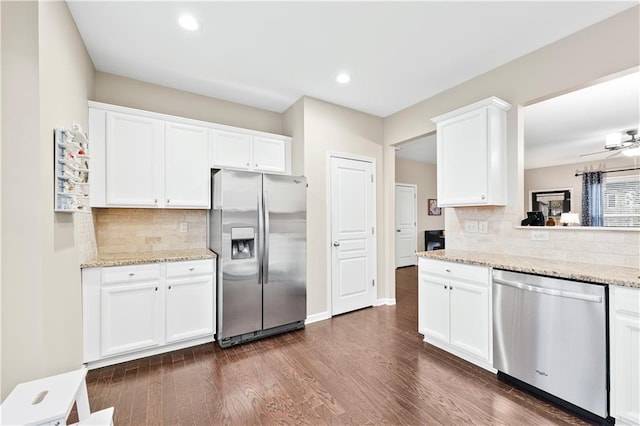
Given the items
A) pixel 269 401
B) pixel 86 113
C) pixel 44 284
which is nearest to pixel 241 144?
pixel 86 113

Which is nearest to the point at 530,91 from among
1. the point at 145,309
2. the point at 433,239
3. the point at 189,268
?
the point at 189,268

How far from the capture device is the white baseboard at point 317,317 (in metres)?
3.28

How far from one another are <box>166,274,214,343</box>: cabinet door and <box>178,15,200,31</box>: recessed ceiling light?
84.0 inches

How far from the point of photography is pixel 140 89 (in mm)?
2916

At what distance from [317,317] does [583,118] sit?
485 centimetres

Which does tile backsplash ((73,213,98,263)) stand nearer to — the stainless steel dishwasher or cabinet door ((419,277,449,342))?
cabinet door ((419,277,449,342))

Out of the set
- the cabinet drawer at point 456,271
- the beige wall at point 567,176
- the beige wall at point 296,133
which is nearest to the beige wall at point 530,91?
the cabinet drawer at point 456,271

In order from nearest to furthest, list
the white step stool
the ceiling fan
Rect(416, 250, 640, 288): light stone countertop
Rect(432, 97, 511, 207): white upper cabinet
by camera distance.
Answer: the white step stool, Rect(416, 250, 640, 288): light stone countertop, Rect(432, 97, 511, 207): white upper cabinet, the ceiling fan

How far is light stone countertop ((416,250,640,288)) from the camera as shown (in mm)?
1572

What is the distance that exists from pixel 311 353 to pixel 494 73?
3221 mm

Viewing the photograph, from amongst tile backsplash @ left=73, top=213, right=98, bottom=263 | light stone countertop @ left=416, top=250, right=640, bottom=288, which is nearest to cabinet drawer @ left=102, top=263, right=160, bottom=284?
tile backsplash @ left=73, top=213, right=98, bottom=263

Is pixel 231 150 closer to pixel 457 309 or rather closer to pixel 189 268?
pixel 189 268

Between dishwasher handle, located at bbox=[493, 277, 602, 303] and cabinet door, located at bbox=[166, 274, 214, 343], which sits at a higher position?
dishwasher handle, located at bbox=[493, 277, 602, 303]

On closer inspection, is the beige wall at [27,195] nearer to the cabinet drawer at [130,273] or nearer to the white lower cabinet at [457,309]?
the cabinet drawer at [130,273]
